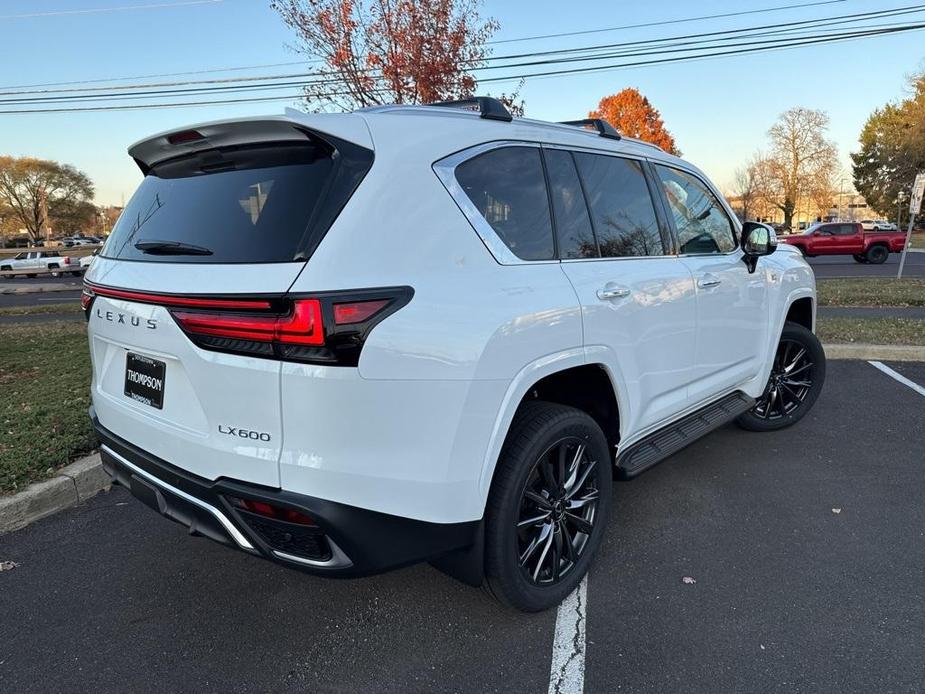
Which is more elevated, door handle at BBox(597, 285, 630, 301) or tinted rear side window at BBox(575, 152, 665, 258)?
tinted rear side window at BBox(575, 152, 665, 258)

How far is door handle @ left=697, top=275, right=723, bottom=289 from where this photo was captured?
10.9 ft

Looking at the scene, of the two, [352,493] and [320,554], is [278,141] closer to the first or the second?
[352,493]

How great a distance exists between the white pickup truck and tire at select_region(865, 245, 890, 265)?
39.7 metres

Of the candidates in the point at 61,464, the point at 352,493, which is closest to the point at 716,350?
the point at 352,493

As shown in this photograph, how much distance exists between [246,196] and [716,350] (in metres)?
2.70

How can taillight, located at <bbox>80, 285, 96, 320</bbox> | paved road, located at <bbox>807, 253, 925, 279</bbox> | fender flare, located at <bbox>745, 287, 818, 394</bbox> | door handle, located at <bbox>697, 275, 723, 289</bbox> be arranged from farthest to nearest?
paved road, located at <bbox>807, 253, 925, 279</bbox> < fender flare, located at <bbox>745, 287, 818, 394</bbox> < door handle, located at <bbox>697, 275, 723, 289</bbox> < taillight, located at <bbox>80, 285, 96, 320</bbox>

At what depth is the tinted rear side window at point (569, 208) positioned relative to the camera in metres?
2.66

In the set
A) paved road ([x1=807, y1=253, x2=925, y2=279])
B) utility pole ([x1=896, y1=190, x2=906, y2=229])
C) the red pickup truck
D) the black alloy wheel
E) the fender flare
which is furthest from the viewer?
utility pole ([x1=896, y1=190, x2=906, y2=229])

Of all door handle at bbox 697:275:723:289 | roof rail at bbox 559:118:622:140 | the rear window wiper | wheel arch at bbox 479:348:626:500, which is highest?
roof rail at bbox 559:118:622:140

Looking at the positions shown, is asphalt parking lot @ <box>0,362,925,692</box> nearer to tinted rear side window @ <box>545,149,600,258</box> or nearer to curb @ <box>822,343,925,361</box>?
tinted rear side window @ <box>545,149,600,258</box>

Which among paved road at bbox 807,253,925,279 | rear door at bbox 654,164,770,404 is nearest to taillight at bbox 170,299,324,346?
rear door at bbox 654,164,770,404

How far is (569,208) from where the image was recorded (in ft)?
8.98

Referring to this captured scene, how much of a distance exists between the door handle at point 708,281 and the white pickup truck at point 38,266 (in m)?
38.6

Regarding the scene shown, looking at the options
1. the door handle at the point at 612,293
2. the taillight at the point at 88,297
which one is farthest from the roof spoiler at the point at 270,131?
the door handle at the point at 612,293
